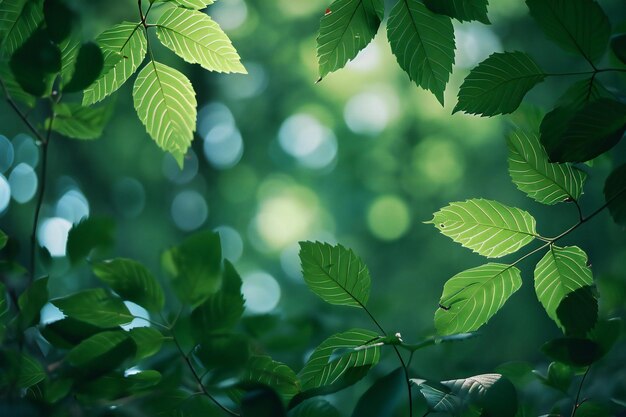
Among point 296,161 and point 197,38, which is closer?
point 197,38

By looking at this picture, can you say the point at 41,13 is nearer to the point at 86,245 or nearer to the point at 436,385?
the point at 86,245

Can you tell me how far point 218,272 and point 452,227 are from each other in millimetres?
198

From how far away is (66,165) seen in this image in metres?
5.39

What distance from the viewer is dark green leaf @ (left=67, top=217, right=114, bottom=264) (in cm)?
36

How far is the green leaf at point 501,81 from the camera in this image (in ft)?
1.41

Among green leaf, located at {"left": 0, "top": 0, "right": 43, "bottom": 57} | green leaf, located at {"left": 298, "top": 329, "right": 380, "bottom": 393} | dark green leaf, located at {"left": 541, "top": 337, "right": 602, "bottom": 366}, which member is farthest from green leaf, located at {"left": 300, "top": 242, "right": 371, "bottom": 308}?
green leaf, located at {"left": 0, "top": 0, "right": 43, "bottom": 57}

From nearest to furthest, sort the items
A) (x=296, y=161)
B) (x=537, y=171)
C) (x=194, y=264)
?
(x=194, y=264) < (x=537, y=171) < (x=296, y=161)

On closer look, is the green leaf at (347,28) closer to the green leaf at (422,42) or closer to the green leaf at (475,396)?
the green leaf at (422,42)

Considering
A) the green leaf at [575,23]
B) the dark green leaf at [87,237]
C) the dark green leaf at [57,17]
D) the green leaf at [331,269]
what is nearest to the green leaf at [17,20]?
the dark green leaf at [57,17]

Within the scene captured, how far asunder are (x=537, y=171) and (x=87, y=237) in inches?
13.6

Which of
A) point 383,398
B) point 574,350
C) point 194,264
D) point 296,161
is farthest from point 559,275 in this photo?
point 296,161

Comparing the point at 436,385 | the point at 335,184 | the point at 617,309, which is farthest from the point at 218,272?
the point at 335,184

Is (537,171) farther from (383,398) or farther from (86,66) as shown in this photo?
(86,66)

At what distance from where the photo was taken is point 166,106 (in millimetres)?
474
